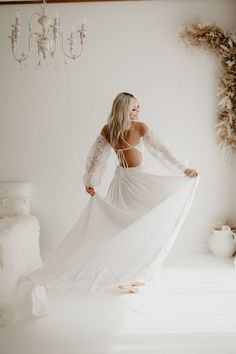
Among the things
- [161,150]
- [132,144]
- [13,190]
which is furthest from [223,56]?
[13,190]

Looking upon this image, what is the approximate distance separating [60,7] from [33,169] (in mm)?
1999

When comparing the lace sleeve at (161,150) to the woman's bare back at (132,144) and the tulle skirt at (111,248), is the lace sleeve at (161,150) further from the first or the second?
the tulle skirt at (111,248)

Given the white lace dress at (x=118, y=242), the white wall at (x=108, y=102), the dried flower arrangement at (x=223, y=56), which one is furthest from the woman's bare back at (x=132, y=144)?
the dried flower arrangement at (x=223, y=56)

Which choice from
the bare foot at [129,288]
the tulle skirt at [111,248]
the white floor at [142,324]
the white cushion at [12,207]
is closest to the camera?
the white floor at [142,324]

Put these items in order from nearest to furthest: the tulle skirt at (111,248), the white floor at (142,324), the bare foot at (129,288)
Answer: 1. the white floor at (142,324)
2. the tulle skirt at (111,248)
3. the bare foot at (129,288)

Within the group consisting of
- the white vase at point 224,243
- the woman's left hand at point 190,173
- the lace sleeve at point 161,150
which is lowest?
the white vase at point 224,243

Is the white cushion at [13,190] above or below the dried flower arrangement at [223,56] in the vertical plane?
below

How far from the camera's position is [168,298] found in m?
3.57

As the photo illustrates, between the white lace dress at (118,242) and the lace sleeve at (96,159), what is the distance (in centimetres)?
26

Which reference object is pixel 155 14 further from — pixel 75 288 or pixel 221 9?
pixel 75 288

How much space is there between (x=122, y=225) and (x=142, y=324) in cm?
78

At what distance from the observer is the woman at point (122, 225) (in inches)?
128

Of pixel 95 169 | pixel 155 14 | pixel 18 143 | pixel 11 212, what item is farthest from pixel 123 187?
pixel 155 14

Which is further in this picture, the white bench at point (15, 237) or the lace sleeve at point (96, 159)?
the lace sleeve at point (96, 159)
